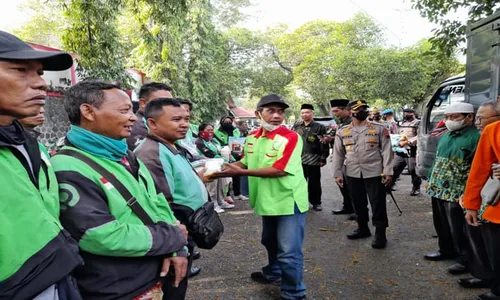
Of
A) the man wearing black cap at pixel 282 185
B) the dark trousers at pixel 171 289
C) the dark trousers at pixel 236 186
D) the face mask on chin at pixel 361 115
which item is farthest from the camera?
the dark trousers at pixel 236 186

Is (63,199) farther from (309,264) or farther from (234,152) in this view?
(234,152)

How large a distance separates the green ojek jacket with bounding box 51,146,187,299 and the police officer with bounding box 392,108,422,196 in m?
5.80

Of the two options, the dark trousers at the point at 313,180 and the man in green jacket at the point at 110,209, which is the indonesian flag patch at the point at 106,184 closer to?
the man in green jacket at the point at 110,209

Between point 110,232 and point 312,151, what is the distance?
5.21 metres

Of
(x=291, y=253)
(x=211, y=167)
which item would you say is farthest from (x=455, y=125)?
(x=211, y=167)

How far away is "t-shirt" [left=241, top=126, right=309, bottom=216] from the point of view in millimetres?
2943

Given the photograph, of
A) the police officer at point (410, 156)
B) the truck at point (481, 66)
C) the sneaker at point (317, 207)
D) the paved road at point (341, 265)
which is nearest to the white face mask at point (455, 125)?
the truck at point (481, 66)

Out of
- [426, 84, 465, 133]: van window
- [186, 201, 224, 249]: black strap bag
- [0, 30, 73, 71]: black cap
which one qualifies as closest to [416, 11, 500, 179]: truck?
[426, 84, 465, 133]: van window

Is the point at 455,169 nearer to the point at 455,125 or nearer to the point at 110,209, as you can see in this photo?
the point at 455,125

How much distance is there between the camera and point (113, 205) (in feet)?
4.86

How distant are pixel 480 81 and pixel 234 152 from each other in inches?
148

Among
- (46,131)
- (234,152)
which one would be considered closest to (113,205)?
(234,152)

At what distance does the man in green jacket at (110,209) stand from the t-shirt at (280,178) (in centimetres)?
135

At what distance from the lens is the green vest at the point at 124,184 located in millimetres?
1460
